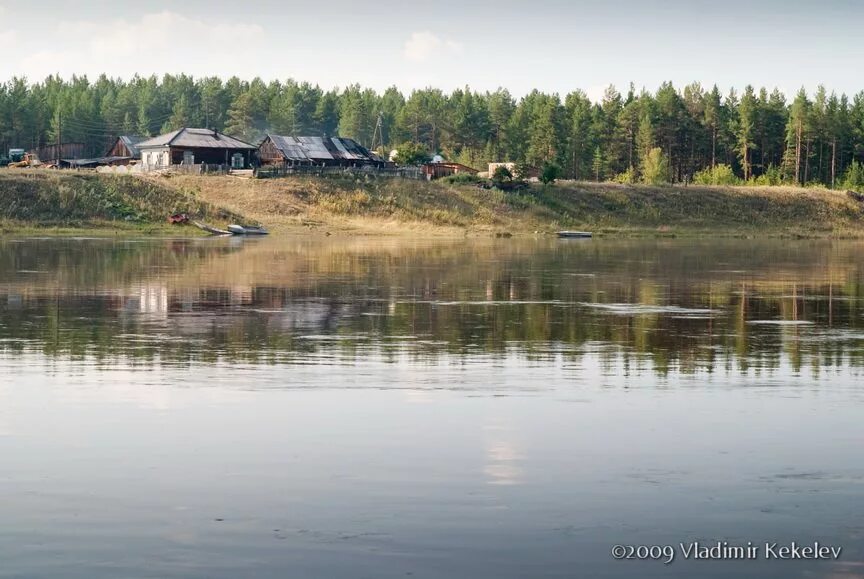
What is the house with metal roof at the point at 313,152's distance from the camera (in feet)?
511

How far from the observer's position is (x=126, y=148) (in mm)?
169375

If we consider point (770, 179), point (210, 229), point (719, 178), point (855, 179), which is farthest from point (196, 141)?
point (855, 179)

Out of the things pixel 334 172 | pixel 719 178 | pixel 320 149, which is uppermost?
pixel 320 149

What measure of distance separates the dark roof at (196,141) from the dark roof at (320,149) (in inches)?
213

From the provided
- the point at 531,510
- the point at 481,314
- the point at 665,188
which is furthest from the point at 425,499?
the point at 665,188

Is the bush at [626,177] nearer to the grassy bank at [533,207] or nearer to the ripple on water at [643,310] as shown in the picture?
the grassy bank at [533,207]

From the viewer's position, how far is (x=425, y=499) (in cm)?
1440

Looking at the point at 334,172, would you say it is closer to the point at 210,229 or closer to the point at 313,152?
the point at 313,152

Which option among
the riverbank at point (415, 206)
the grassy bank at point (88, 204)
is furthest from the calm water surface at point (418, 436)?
the riverbank at point (415, 206)

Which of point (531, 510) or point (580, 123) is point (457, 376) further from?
point (580, 123)

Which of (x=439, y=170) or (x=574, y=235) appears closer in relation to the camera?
(x=574, y=235)

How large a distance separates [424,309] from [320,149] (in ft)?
404

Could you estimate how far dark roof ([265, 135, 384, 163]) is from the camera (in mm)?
156500

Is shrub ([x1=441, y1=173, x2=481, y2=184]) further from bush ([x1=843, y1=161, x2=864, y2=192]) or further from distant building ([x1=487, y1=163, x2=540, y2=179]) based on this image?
bush ([x1=843, y1=161, x2=864, y2=192])
